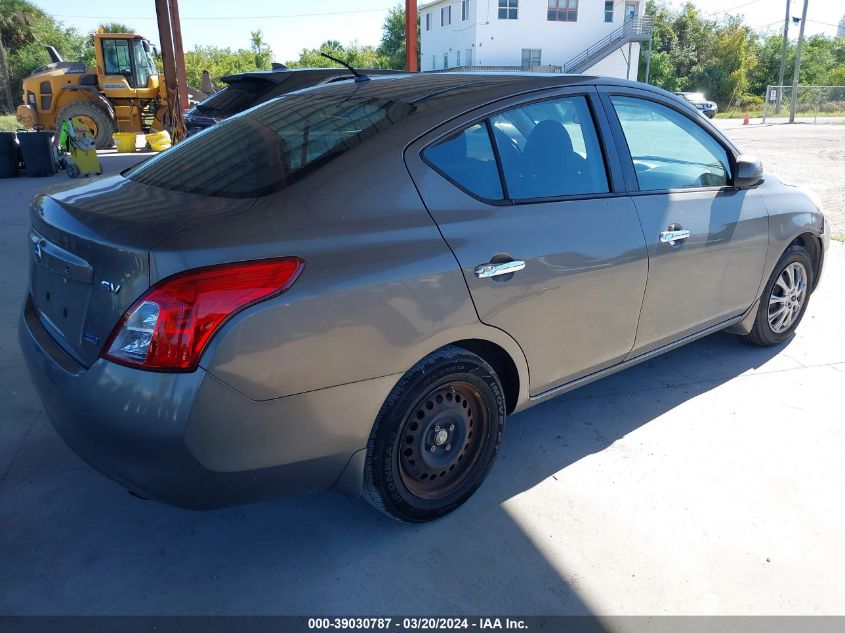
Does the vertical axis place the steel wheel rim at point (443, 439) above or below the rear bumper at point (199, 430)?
below

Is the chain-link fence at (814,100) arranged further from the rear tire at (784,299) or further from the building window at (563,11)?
the rear tire at (784,299)

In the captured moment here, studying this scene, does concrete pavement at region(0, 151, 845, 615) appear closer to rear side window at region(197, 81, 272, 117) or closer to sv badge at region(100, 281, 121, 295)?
sv badge at region(100, 281, 121, 295)

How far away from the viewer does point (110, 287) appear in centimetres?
205

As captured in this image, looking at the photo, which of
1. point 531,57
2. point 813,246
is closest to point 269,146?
point 813,246

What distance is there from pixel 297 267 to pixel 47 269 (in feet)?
3.54

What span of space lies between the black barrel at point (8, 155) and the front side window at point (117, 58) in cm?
581

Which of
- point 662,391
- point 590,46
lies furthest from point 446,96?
point 590,46

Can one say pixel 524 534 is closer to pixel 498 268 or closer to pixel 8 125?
pixel 498 268

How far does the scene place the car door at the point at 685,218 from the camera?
10.5 ft

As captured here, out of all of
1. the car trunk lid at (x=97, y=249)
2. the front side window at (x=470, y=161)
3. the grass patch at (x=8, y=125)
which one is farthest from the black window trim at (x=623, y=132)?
the grass patch at (x=8, y=125)

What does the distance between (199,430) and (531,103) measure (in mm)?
1933

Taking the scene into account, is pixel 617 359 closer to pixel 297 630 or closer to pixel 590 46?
pixel 297 630

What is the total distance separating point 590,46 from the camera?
138 ft

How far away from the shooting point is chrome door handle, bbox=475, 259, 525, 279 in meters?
2.49
